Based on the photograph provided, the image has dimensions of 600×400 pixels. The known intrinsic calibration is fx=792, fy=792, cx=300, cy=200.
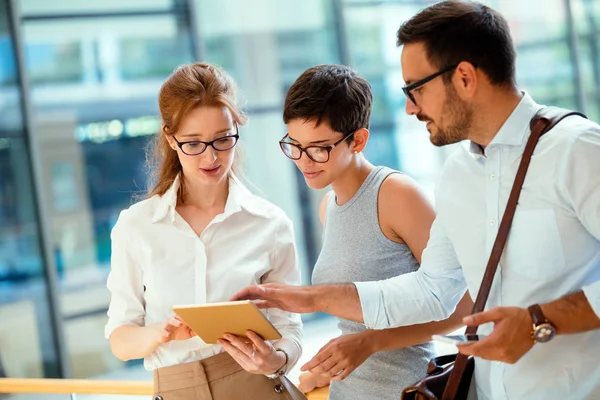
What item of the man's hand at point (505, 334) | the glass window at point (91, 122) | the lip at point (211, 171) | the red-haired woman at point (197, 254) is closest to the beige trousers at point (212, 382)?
the red-haired woman at point (197, 254)

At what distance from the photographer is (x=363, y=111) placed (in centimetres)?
246

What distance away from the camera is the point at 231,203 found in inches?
103

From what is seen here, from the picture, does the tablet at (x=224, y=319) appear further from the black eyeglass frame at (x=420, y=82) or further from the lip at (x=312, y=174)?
the black eyeglass frame at (x=420, y=82)

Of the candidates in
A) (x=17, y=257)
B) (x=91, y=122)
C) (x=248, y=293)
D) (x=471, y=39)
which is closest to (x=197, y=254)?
(x=248, y=293)

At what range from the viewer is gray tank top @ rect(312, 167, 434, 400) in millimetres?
2367

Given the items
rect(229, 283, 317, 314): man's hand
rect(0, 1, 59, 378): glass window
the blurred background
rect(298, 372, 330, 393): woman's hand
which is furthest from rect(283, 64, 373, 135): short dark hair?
rect(0, 1, 59, 378): glass window

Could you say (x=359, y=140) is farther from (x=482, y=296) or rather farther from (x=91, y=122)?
(x=91, y=122)

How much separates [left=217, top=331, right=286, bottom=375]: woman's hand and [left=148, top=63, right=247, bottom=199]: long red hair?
640 millimetres

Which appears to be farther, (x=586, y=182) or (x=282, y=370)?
(x=282, y=370)

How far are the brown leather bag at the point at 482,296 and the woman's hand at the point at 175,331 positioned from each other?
0.69 meters

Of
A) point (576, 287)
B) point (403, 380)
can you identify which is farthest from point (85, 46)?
point (576, 287)

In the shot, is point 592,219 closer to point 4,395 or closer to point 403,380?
point 403,380

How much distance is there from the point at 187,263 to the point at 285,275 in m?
0.32

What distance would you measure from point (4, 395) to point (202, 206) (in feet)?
6.01
